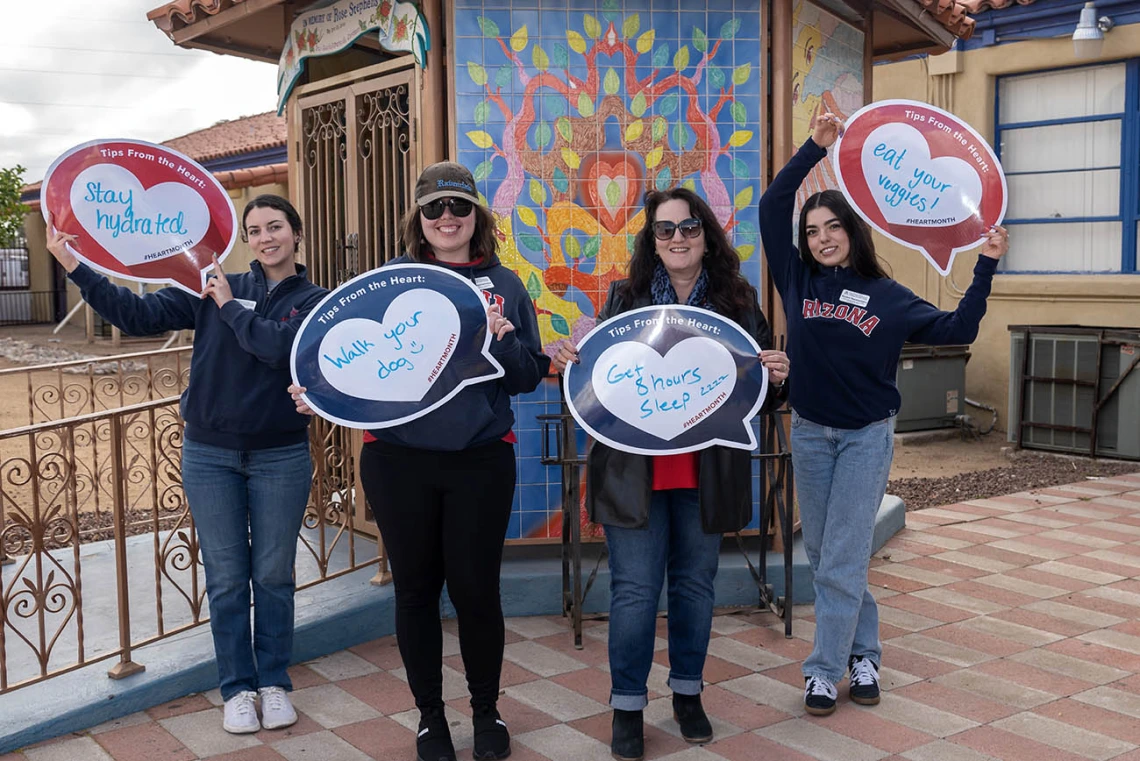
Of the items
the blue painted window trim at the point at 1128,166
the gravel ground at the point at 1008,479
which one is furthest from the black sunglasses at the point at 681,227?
the blue painted window trim at the point at 1128,166

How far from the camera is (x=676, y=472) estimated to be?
347cm

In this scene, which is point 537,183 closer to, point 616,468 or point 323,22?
point 323,22

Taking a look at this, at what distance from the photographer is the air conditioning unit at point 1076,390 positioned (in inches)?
365

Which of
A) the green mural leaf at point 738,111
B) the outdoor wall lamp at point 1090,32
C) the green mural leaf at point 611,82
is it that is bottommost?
the green mural leaf at point 738,111

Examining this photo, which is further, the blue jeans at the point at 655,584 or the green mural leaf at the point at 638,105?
the green mural leaf at the point at 638,105

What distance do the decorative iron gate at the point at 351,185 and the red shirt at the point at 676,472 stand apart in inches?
76.3

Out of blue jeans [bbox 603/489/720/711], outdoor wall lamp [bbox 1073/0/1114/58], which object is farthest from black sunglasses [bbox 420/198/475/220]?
outdoor wall lamp [bbox 1073/0/1114/58]

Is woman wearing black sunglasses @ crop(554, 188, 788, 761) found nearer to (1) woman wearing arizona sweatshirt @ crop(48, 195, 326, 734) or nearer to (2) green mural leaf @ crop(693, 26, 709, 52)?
(1) woman wearing arizona sweatshirt @ crop(48, 195, 326, 734)

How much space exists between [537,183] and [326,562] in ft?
6.47

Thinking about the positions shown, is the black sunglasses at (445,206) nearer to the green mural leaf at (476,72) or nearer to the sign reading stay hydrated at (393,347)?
the sign reading stay hydrated at (393,347)

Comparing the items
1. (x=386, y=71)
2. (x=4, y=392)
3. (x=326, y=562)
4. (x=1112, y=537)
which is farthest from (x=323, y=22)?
(x=4, y=392)

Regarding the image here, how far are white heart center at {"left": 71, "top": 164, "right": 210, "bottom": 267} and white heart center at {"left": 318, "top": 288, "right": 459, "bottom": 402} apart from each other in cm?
73

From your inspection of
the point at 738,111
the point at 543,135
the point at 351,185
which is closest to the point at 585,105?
the point at 543,135

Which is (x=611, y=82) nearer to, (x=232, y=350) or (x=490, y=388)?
(x=490, y=388)
